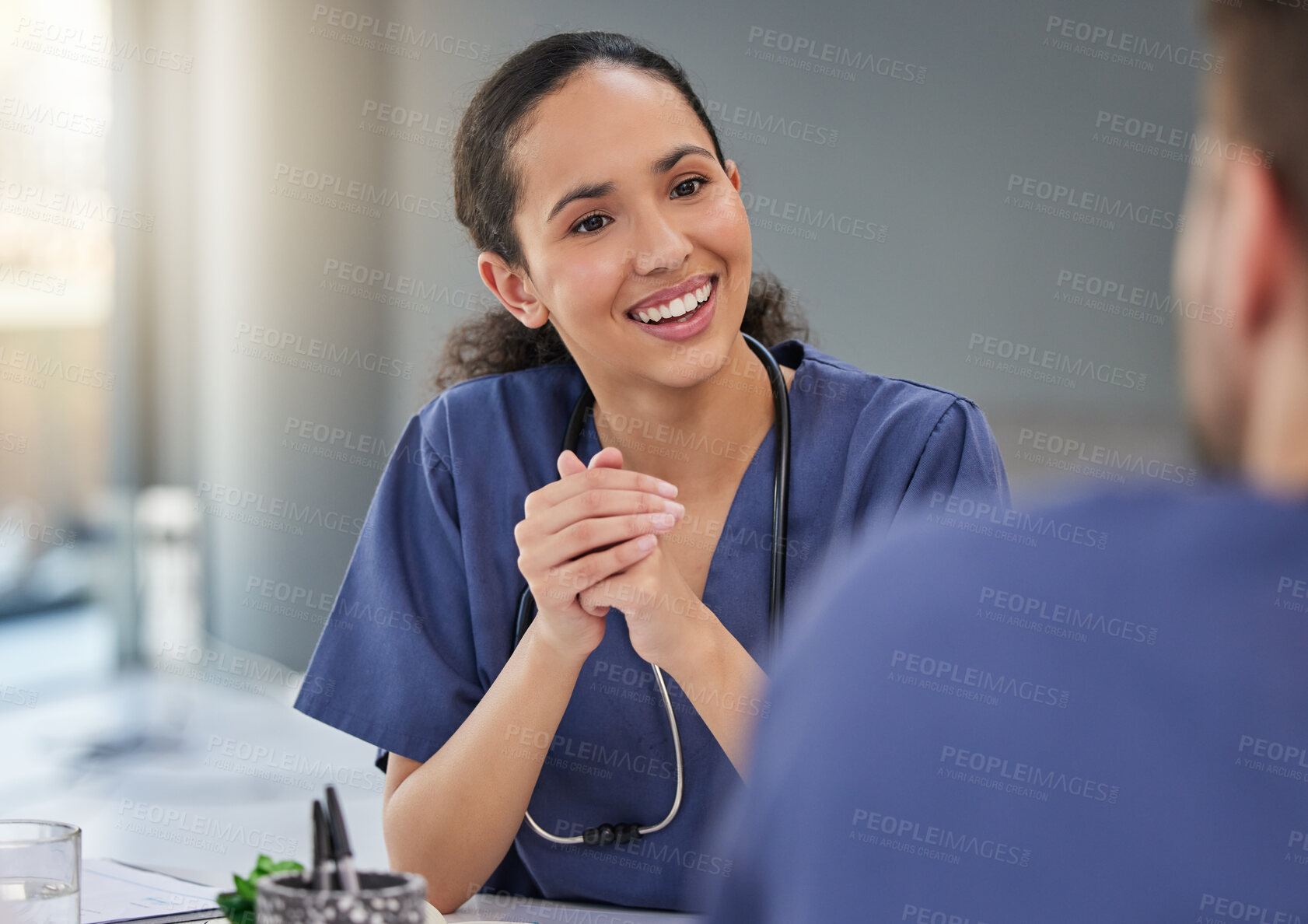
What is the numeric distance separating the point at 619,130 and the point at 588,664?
54 cm

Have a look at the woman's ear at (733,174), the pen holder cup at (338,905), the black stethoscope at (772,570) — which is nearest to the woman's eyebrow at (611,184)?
the woman's ear at (733,174)

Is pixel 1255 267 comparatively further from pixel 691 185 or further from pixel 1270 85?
pixel 691 185

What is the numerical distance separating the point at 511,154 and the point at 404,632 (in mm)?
512

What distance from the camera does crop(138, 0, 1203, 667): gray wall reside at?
105 inches

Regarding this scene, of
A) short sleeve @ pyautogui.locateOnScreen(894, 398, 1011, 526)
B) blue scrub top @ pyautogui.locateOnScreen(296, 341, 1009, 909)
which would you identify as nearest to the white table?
blue scrub top @ pyautogui.locateOnScreen(296, 341, 1009, 909)

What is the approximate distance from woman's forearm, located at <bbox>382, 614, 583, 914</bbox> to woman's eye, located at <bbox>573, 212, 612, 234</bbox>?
16.0 inches

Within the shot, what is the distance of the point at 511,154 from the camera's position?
1.23 metres

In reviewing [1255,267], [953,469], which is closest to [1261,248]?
[1255,267]

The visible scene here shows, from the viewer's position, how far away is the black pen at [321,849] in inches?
20.7

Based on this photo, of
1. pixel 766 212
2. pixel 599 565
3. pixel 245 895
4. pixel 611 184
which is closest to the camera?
pixel 245 895

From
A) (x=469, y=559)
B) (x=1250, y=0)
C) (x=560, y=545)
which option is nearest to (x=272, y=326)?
(x=469, y=559)

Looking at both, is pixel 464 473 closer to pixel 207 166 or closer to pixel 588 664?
pixel 588 664

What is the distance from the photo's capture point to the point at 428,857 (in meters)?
1.08

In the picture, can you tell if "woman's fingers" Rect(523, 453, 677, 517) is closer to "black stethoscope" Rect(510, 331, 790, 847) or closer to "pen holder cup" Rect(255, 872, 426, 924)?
"black stethoscope" Rect(510, 331, 790, 847)
